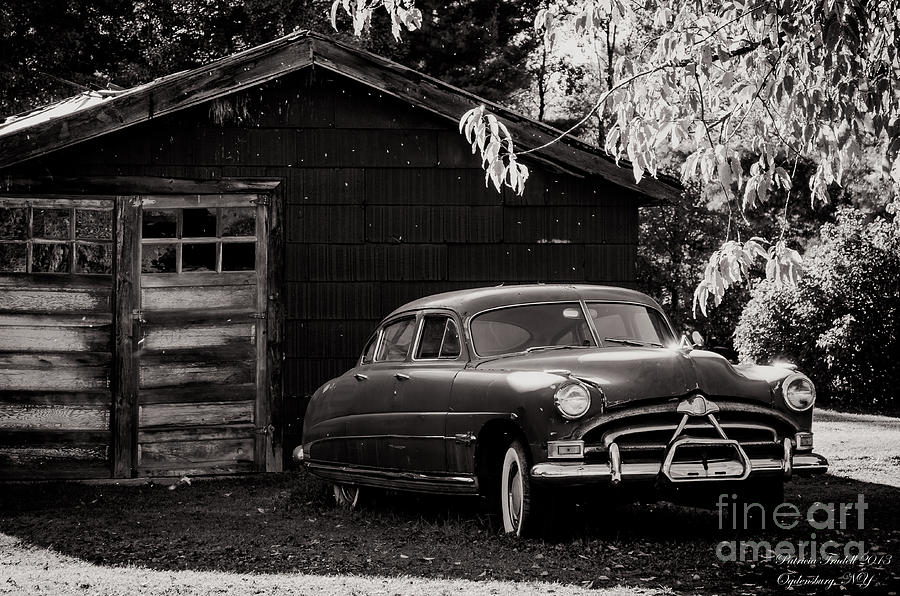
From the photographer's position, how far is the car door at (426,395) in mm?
7840

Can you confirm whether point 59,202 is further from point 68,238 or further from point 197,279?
point 197,279

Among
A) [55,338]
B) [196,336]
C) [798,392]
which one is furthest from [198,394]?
[798,392]

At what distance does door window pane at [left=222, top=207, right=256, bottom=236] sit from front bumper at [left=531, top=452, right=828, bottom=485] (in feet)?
18.0

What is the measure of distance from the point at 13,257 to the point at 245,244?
7.08 feet

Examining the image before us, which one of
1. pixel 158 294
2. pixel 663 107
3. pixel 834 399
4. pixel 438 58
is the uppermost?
pixel 438 58

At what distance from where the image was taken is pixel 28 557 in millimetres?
7227

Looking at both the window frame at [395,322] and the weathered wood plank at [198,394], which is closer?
the window frame at [395,322]

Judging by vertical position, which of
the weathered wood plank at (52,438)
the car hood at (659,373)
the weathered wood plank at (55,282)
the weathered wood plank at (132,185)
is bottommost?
the weathered wood plank at (52,438)

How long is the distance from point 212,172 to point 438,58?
19.8 metres

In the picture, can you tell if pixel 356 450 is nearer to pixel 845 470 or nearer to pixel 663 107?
pixel 663 107

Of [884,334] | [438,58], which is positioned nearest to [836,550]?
[884,334]

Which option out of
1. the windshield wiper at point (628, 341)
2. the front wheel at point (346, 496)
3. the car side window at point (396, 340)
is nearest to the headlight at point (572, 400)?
the windshield wiper at point (628, 341)

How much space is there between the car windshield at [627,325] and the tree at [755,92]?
164 centimetres

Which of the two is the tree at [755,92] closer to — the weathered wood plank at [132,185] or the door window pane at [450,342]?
the door window pane at [450,342]
